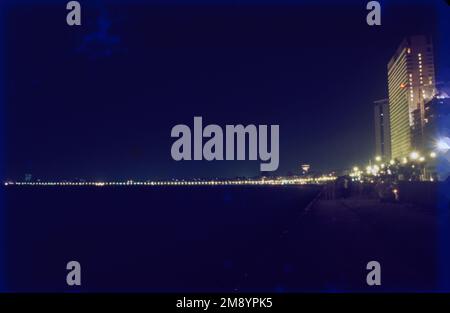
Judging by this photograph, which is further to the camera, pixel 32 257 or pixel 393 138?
pixel 393 138

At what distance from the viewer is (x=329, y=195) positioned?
32125 mm

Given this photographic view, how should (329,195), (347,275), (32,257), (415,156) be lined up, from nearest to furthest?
(347,275) < (32,257) < (329,195) < (415,156)

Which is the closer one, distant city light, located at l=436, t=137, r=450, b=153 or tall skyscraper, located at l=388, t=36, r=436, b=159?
distant city light, located at l=436, t=137, r=450, b=153

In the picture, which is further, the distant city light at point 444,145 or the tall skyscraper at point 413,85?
the tall skyscraper at point 413,85

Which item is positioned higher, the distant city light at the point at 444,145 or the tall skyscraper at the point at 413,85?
the tall skyscraper at the point at 413,85

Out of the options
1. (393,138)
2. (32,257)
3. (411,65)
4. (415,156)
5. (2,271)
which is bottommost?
(32,257)

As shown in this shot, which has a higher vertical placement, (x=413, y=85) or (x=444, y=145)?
(x=413, y=85)

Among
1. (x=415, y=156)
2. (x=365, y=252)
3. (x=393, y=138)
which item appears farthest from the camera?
(x=393, y=138)

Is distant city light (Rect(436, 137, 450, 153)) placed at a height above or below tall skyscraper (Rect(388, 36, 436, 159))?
below

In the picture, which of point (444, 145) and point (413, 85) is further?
point (413, 85)
